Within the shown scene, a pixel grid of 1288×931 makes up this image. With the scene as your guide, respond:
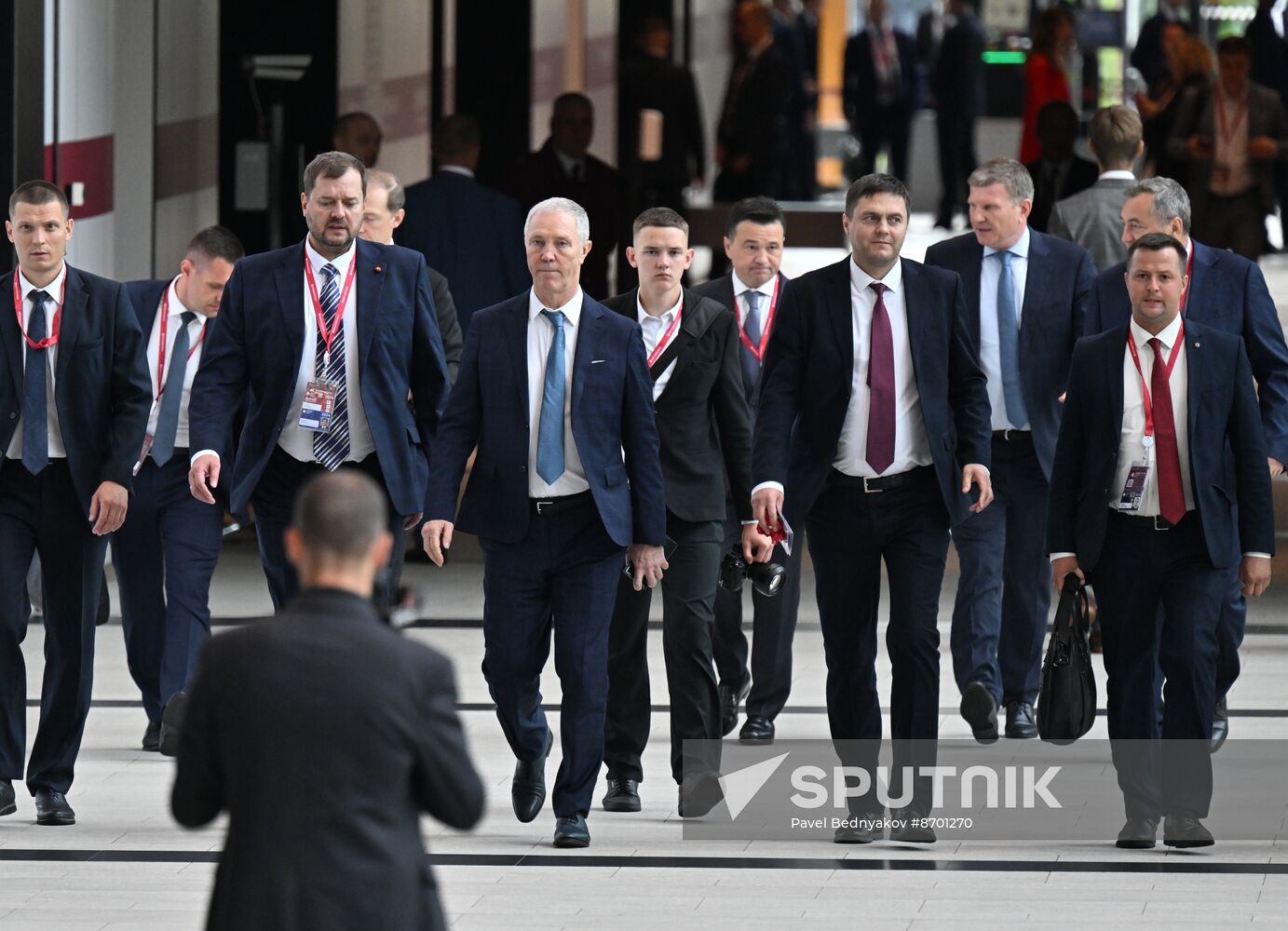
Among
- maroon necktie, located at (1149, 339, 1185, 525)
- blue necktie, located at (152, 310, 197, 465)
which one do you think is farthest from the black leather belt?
blue necktie, located at (152, 310, 197, 465)

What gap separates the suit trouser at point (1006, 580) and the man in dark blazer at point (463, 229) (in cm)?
382

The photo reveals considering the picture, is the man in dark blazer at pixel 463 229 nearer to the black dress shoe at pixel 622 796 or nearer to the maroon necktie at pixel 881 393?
the black dress shoe at pixel 622 796

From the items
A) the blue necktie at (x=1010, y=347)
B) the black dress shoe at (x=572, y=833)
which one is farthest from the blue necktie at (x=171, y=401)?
the blue necktie at (x=1010, y=347)

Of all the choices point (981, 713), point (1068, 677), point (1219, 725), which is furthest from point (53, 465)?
point (1219, 725)

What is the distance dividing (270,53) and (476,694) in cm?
626

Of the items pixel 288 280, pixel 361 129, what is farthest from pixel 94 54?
pixel 288 280

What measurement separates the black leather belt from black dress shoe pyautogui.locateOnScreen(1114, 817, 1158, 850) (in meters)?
1.66

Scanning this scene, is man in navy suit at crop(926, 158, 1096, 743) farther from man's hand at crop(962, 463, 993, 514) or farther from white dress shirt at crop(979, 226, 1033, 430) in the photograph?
man's hand at crop(962, 463, 993, 514)

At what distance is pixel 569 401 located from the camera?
661 centimetres

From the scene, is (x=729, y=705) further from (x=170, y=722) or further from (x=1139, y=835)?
(x=1139, y=835)

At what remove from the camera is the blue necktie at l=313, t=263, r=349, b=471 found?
6766 mm

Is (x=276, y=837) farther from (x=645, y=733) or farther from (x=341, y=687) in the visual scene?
(x=645, y=733)

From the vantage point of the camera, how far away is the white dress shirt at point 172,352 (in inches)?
319

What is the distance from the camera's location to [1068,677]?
6566 mm
